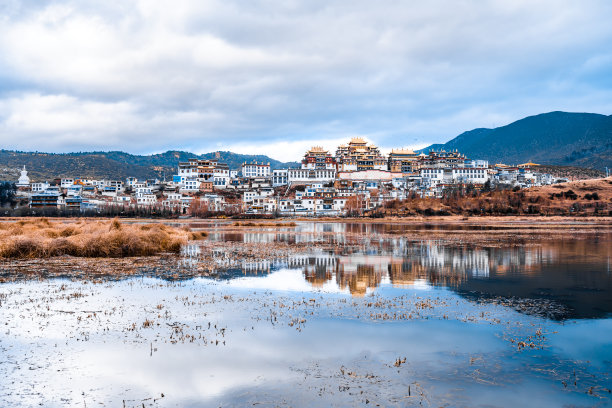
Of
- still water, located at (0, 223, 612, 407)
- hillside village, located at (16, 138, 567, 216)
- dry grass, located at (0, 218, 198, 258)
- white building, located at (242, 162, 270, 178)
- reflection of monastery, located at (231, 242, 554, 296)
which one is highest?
white building, located at (242, 162, 270, 178)

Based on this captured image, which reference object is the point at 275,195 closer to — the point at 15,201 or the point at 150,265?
the point at 15,201

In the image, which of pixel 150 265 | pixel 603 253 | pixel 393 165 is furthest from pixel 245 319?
pixel 393 165

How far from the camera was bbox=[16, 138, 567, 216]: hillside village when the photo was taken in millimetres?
134250

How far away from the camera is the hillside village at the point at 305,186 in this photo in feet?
440

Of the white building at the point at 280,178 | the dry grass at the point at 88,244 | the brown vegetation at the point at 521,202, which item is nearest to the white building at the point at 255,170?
the white building at the point at 280,178

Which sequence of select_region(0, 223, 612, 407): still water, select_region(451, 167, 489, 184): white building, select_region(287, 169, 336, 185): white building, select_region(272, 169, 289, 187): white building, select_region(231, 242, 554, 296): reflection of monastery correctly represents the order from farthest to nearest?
select_region(272, 169, 289, 187): white building < select_region(287, 169, 336, 185): white building < select_region(451, 167, 489, 184): white building < select_region(231, 242, 554, 296): reflection of monastery < select_region(0, 223, 612, 407): still water

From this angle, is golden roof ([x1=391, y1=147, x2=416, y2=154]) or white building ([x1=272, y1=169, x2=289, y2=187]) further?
golden roof ([x1=391, y1=147, x2=416, y2=154])

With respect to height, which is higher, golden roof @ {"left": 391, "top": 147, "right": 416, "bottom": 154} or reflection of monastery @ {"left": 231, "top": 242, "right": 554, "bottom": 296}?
golden roof @ {"left": 391, "top": 147, "right": 416, "bottom": 154}

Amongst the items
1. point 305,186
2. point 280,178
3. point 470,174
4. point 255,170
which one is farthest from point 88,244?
point 255,170

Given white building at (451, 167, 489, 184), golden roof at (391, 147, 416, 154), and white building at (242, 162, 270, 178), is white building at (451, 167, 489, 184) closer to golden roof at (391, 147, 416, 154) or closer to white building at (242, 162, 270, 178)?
golden roof at (391, 147, 416, 154)

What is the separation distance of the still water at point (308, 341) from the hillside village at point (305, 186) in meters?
104

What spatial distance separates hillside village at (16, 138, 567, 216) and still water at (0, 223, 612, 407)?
104445mm

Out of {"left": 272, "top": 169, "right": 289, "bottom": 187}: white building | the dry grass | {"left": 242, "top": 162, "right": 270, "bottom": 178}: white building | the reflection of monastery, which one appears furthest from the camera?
{"left": 242, "top": 162, "right": 270, "bottom": 178}: white building

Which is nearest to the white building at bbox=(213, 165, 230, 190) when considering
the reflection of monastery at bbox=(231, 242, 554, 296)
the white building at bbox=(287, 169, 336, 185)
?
the white building at bbox=(287, 169, 336, 185)
